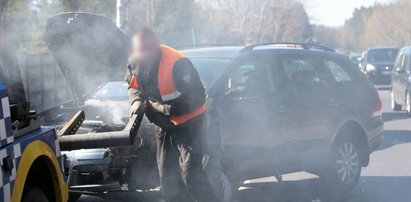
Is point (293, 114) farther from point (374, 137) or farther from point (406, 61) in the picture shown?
point (406, 61)

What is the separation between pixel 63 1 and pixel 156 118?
A: 3.49 m

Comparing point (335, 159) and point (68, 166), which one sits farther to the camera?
point (335, 159)

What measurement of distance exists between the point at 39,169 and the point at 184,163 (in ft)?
5.00

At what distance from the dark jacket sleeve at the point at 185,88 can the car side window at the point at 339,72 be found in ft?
8.97

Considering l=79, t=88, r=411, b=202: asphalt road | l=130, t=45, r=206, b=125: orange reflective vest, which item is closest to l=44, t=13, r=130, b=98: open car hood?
l=130, t=45, r=206, b=125: orange reflective vest

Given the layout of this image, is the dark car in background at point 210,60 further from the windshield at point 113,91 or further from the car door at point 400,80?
the car door at point 400,80

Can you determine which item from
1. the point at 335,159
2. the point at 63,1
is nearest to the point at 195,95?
the point at 335,159

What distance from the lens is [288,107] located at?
22.0 ft

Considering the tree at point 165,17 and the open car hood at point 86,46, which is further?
the tree at point 165,17

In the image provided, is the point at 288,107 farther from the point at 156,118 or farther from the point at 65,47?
the point at 65,47

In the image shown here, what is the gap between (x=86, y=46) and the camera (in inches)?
241

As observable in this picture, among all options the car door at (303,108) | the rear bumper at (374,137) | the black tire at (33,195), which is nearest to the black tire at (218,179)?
the car door at (303,108)

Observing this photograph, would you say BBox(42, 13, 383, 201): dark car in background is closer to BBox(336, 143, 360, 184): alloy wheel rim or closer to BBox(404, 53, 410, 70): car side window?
BBox(336, 143, 360, 184): alloy wheel rim

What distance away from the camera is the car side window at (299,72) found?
6.91m
